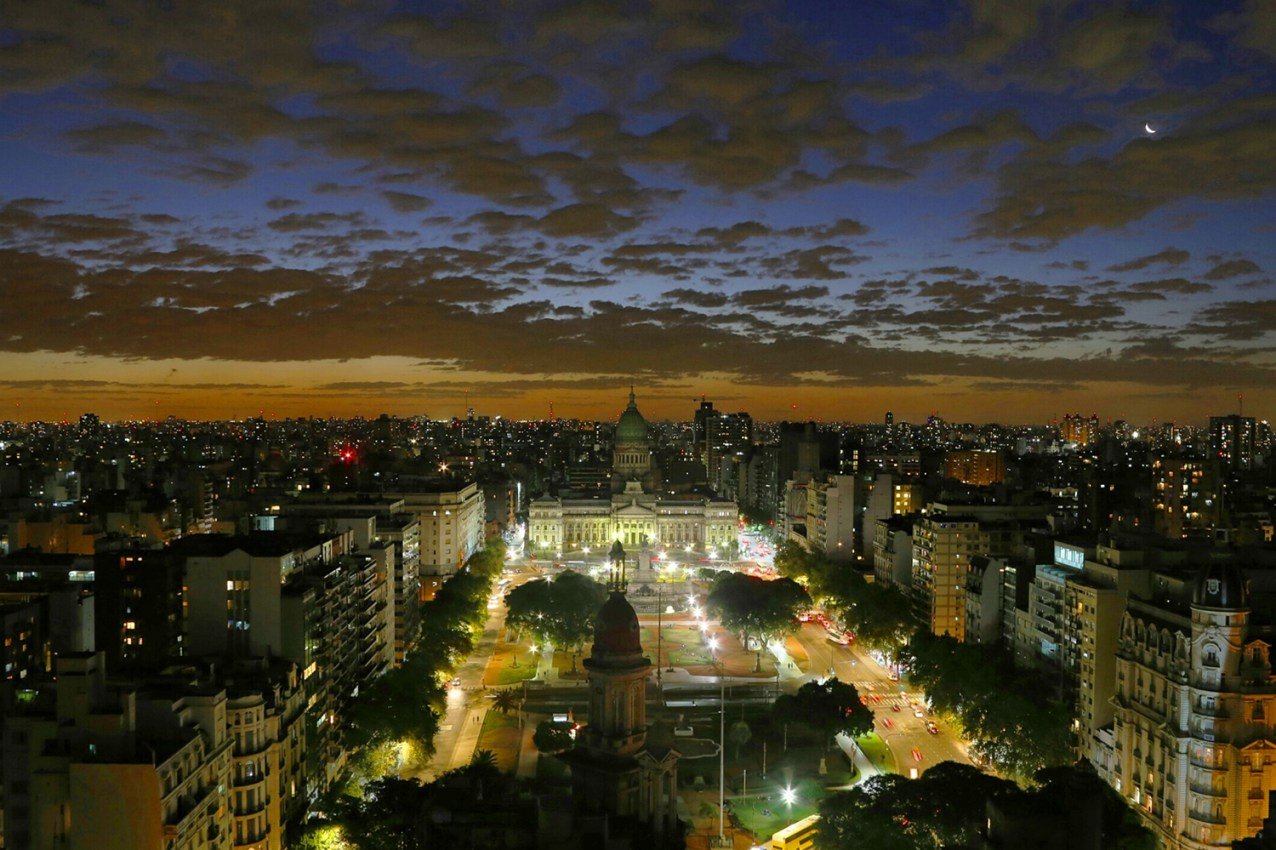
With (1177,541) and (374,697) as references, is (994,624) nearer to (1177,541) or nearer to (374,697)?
(1177,541)

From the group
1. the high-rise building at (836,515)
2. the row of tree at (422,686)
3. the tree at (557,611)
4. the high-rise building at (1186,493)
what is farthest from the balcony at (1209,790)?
the high-rise building at (1186,493)

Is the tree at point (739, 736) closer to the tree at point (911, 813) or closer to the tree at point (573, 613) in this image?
the tree at point (911, 813)

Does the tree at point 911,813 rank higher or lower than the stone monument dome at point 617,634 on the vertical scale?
lower

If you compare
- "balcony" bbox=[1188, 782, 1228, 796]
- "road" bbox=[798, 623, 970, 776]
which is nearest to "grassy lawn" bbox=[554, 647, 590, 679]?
"road" bbox=[798, 623, 970, 776]

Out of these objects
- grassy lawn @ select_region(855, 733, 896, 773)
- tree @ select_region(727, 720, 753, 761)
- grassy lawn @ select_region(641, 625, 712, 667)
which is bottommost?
grassy lawn @ select_region(641, 625, 712, 667)

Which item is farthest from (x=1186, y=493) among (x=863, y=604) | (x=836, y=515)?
(x=863, y=604)

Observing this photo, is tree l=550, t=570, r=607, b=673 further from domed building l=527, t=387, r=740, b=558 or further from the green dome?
the green dome

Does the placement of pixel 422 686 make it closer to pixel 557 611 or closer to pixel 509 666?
pixel 509 666
